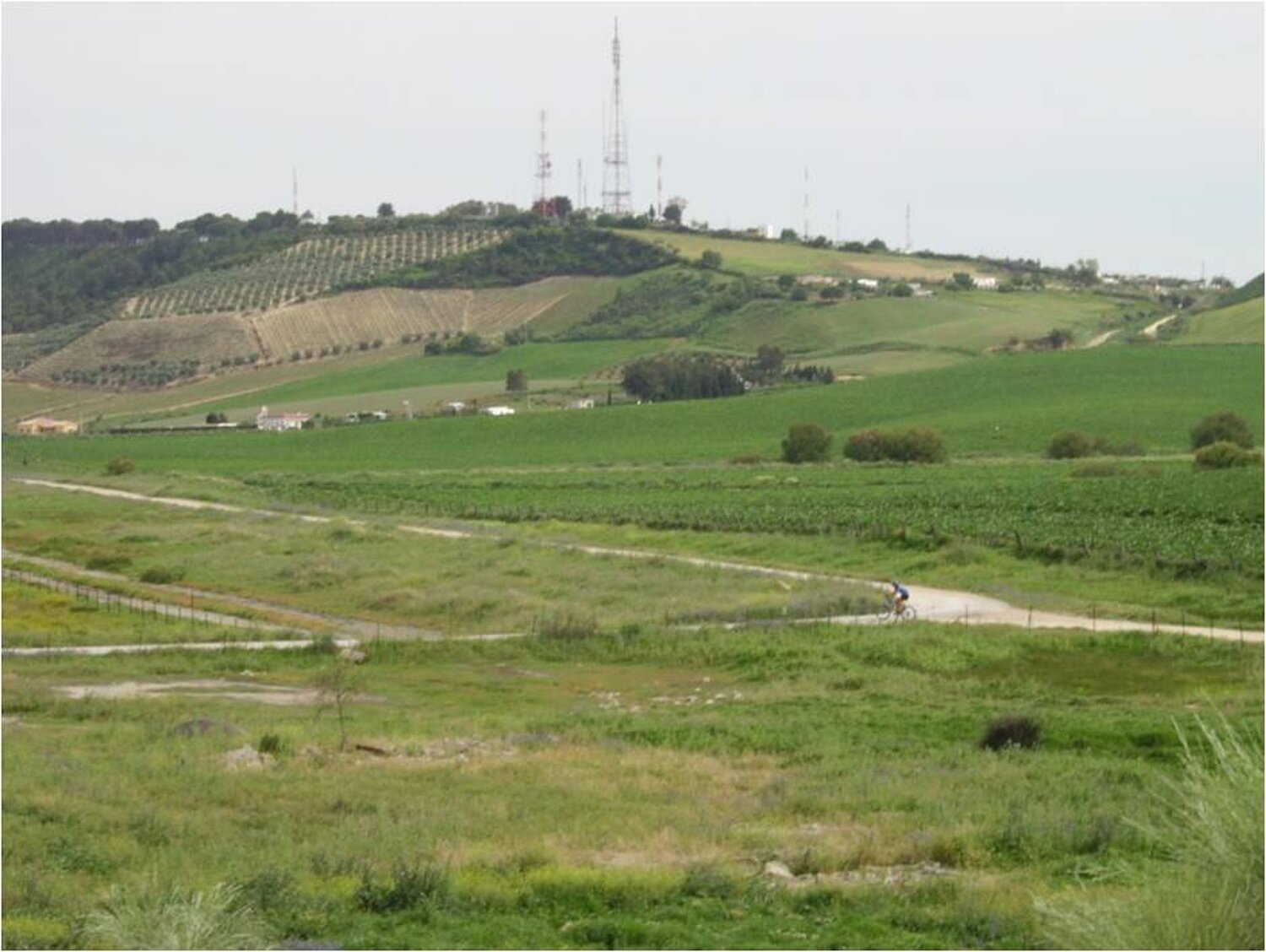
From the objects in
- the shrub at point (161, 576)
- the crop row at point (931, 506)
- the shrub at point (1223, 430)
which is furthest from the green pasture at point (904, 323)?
the shrub at point (161, 576)

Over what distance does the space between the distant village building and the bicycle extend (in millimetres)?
84017

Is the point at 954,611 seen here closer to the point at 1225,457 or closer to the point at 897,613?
the point at 897,613

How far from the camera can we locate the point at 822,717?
30.1m

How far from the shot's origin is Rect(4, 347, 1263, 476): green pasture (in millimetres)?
99312

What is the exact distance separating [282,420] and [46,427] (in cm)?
1772

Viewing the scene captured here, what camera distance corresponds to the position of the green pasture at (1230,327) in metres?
125

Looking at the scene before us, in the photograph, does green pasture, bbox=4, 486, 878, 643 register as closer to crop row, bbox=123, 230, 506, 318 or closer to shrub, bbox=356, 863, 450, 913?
shrub, bbox=356, 863, 450, 913

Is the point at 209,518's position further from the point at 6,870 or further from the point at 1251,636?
the point at 6,870

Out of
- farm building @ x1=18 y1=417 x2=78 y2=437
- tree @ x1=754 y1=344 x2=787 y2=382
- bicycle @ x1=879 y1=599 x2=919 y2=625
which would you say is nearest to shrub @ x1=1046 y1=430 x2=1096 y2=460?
tree @ x1=754 y1=344 x2=787 y2=382

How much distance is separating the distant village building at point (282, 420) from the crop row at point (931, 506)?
3381 centimetres

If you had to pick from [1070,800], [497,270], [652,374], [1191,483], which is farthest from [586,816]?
[497,270]

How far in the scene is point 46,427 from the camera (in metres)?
132

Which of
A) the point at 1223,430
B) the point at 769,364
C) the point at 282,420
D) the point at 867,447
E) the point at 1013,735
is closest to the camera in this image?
the point at 1013,735

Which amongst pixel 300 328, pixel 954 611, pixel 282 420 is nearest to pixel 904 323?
pixel 282 420
